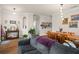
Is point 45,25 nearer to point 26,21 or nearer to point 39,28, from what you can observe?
point 39,28

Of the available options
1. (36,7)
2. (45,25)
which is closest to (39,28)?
(45,25)

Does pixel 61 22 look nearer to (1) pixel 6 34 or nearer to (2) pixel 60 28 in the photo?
(2) pixel 60 28

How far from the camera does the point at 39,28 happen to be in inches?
84.1

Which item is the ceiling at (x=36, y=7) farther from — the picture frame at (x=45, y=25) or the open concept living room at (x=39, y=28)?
the picture frame at (x=45, y=25)

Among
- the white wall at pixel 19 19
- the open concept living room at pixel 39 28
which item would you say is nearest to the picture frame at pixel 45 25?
the open concept living room at pixel 39 28

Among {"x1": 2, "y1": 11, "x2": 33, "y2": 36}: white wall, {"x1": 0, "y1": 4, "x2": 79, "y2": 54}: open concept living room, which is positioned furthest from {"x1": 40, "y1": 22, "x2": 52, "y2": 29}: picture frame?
{"x1": 2, "y1": 11, "x2": 33, "y2": 36}: white wall

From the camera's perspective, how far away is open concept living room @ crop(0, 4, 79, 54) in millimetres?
1991

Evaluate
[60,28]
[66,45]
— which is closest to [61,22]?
[60,28]

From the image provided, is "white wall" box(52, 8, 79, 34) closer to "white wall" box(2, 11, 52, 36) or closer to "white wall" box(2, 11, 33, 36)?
"white wall" box(2, 11, 52, 36)

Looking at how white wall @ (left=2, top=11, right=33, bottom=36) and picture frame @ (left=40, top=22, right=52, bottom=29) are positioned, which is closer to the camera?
white wall @ (left=2, top=11, right=33, bottom=36)

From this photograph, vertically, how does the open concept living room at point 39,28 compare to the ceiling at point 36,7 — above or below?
below

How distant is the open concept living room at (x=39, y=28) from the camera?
1.99 m

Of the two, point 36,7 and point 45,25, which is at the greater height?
point 36,7
